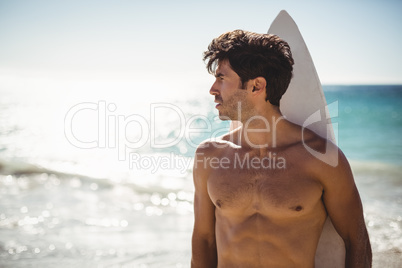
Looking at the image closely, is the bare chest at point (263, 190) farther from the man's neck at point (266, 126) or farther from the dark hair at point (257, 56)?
the dark hair at point (257, 56)

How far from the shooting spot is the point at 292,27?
2789 mm

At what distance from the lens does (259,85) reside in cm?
239

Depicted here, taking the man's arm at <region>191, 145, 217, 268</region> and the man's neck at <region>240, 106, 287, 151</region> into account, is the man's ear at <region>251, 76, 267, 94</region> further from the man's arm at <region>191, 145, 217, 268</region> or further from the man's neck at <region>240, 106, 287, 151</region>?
the man's arm at <region>191, 145, 217, 268</region>

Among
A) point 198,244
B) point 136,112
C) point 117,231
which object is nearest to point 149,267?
point 117,231

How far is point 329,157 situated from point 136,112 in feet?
94.4

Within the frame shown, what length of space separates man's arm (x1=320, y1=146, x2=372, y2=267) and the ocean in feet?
6.64

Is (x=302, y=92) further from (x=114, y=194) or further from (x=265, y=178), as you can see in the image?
(x=114, y=194)

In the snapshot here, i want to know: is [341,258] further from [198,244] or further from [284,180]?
[198,244]

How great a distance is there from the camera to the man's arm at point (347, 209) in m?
2.15

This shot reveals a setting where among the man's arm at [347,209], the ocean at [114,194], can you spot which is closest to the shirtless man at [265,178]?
the man's arm at [347,209]

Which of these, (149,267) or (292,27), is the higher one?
(292,27)

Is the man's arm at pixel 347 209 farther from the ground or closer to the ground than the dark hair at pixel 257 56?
closer to the ground

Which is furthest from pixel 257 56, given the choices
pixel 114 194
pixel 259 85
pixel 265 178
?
pixel 114 194

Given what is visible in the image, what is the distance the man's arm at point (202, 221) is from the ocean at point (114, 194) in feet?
6.91
